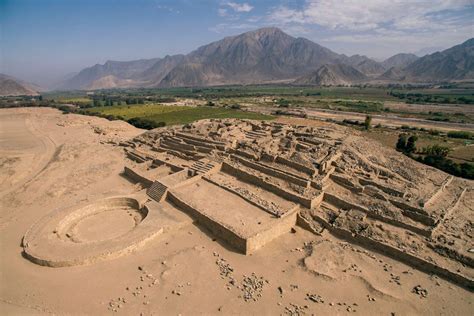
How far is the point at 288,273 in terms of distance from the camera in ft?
46.8

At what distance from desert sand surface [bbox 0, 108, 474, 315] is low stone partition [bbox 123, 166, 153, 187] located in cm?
19

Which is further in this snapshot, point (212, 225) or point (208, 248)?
point (212, 225)

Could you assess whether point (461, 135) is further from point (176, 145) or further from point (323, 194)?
point (176, 145)

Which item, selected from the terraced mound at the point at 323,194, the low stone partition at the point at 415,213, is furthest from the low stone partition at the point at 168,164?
the low stone partition at the point at 415,213

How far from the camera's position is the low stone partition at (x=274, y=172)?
21.2 meters

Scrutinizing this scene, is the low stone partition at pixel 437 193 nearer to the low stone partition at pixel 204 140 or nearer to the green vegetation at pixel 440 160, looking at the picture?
the green vegetation at pixel 440 160

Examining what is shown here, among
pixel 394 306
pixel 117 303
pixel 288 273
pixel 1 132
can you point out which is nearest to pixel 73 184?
pixel 117 303

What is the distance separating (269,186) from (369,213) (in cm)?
689

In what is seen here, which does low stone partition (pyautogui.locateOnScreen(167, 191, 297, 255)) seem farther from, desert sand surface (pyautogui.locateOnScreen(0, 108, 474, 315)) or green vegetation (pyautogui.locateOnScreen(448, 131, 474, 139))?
green vegetation (pyautogui.locateOnScreen(448, 131, 474, 139))

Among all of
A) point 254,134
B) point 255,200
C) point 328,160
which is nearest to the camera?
point 255,200

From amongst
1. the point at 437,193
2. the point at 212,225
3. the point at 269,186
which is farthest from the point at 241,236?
the point at 437,193

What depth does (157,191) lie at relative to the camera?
850 inches

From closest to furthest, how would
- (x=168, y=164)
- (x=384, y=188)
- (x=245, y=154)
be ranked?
1. (x=384, y=188)
2. (x=245, y=154)
3. (x=168, y=164)

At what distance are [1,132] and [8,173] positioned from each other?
3334cm
